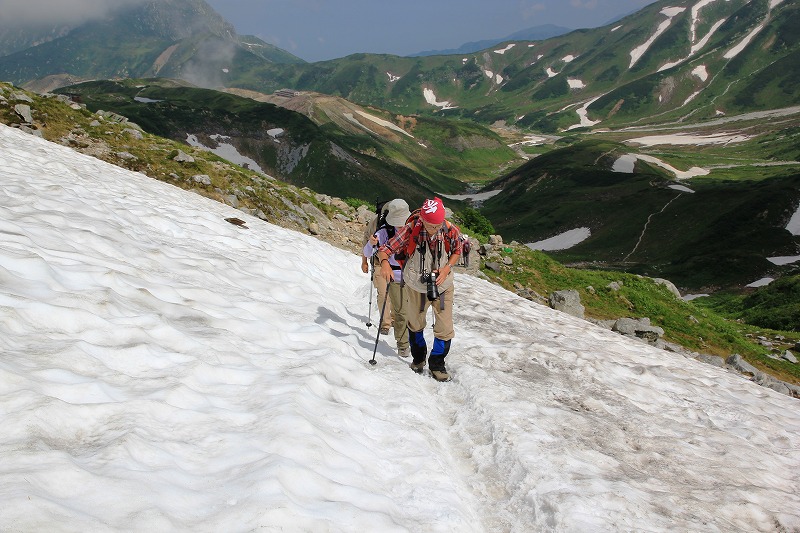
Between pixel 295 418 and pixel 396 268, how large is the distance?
5091 millimetres

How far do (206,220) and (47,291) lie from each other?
31.3ft

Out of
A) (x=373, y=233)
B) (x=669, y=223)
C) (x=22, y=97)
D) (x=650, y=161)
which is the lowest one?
(x=373, y=233)

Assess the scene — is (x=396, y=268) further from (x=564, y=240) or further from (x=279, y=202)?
(x=564, y=240)

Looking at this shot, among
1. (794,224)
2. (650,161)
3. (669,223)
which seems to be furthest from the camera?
(650,161)

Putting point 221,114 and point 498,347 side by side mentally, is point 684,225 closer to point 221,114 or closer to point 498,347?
point 498,347

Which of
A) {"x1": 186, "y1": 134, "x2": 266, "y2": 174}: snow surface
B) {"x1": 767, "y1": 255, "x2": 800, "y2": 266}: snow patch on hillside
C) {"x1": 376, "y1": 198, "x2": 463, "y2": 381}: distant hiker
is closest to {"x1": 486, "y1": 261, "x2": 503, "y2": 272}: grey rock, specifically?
{"x1": 376, "y1": 198, "x2": 463, "y2": 381}: distant hiker

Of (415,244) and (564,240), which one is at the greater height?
(564,240)

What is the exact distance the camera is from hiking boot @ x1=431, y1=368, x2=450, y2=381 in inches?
355

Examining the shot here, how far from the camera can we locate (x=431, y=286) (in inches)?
332

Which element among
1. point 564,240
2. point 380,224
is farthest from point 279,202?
point 564,240

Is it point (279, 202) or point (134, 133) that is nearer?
point (279, 202)

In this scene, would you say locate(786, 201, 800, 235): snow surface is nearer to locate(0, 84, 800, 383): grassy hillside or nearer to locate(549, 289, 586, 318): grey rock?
locate(0, 84, 800, 383): grassy hillside

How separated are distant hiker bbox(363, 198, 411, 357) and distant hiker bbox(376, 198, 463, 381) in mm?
470

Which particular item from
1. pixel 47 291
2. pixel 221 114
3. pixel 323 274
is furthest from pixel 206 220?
pixel 221 114
